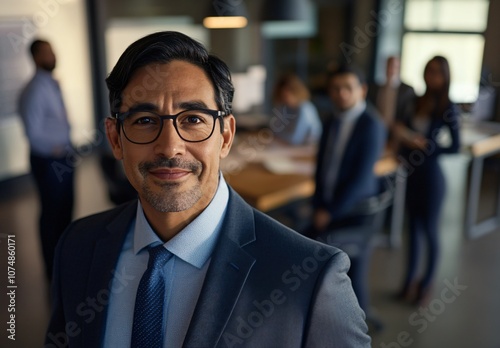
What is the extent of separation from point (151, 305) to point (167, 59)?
1.65 ft

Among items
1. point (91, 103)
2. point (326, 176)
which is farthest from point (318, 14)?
point (326, 176)

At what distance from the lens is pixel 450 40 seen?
4.72 metres

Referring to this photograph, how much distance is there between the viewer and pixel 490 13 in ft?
13.2

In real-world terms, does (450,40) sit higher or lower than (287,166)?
higher

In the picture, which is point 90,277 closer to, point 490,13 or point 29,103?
point 29,103

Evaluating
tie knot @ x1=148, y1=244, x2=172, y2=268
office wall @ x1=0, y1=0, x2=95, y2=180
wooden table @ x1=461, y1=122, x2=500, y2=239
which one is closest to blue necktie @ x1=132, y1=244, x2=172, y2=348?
tie knot @ x1=148, y1=244, x2=172, y2=268

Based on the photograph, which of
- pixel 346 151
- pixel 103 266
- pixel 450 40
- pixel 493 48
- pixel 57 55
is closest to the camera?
pixel 103 266

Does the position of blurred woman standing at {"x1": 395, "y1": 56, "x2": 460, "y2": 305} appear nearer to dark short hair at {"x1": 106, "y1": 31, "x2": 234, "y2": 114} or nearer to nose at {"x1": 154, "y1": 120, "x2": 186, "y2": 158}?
dark short hair at {"x1": 106, "y1": 31, "x2": 234, "y2": 114}

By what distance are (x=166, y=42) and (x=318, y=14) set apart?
791 cm

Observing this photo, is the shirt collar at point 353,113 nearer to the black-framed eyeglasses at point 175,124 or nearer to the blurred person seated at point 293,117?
the blurred person seated at point 293,117

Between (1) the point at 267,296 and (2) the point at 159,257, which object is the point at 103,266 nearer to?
(2) the point at 159,257

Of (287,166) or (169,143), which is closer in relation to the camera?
(169,143)

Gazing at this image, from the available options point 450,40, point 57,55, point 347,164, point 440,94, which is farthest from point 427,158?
point 57,55

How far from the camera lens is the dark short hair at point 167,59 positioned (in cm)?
102
